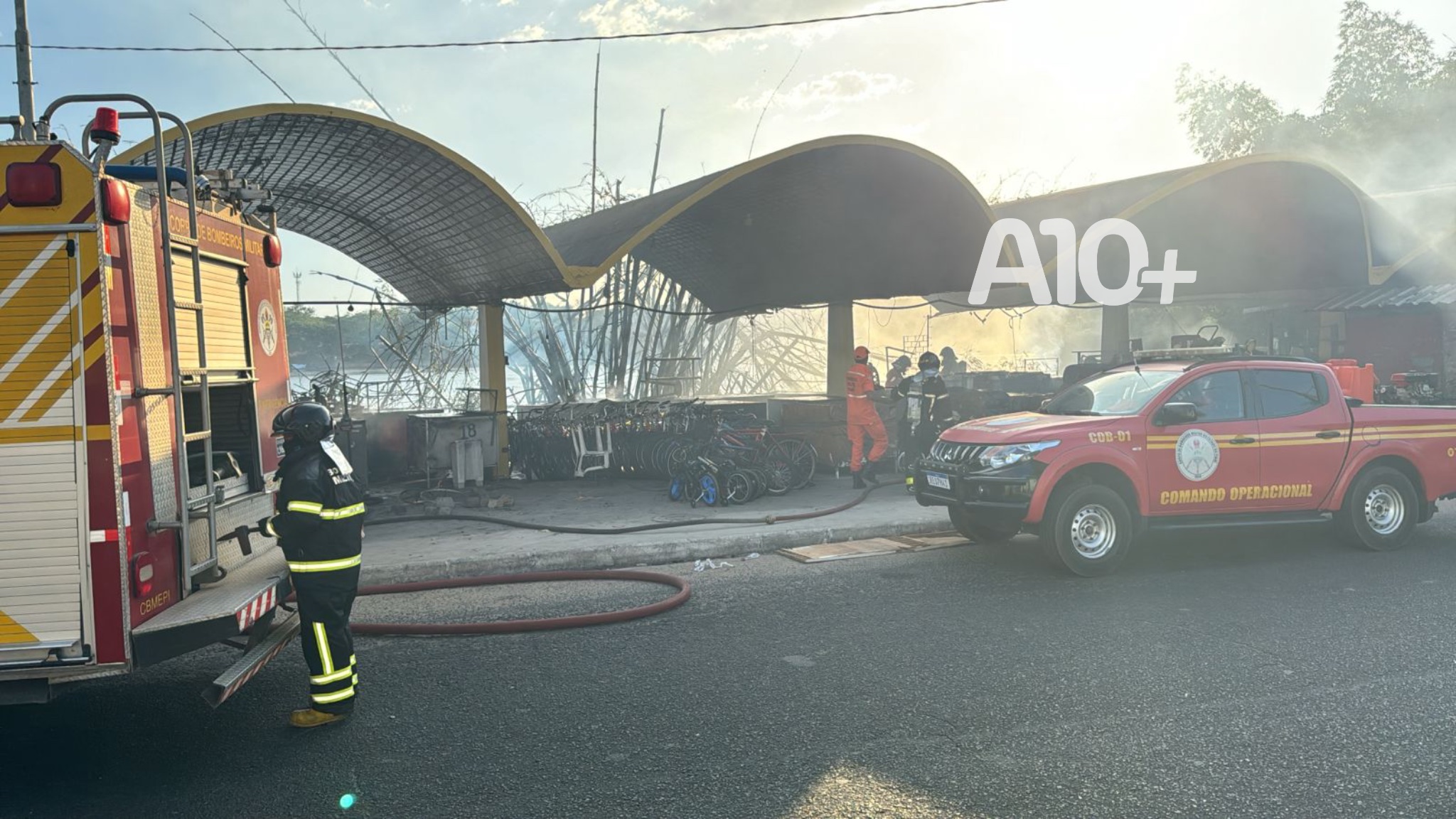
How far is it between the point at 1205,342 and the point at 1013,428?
744 cm

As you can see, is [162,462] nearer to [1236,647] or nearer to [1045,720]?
[1045,720]

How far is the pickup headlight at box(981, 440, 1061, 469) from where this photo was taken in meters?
7.73

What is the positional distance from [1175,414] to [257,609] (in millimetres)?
7084

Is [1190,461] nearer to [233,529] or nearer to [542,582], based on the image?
[542,582]

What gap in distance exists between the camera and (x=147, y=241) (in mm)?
4422

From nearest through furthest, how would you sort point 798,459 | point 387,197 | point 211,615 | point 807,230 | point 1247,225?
point 211,615 → point 798,459 → point 387,197 → point 807,230 → point 1247,225

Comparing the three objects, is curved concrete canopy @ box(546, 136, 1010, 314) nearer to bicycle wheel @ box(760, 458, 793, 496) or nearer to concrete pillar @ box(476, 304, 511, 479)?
concrete pillar @ box(476, 304, 511, 479)

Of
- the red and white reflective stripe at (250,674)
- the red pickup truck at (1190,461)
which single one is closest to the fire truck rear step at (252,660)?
the red and white reflective stripe at (250,674)

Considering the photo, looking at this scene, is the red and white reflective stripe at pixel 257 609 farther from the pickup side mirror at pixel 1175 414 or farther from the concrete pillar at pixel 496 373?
the concrete pillar at pixel 496 373

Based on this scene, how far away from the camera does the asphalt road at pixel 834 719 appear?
3881 mm

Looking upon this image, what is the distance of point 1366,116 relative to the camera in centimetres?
3975

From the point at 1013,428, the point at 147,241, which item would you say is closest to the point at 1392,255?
the point at 1013,428

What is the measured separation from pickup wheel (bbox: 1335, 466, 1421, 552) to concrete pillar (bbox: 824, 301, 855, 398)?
10236 mm

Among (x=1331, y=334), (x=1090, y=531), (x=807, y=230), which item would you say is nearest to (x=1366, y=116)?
(x=1331, y=334)
